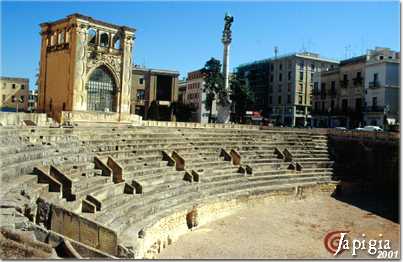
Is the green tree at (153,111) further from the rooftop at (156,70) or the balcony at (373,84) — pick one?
the balcony at (373,84)

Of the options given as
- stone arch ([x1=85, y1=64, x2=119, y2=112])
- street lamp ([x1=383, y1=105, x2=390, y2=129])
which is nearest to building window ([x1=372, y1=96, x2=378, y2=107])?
street lamp ([x1=383, y1=105, x2=390, y2=129])

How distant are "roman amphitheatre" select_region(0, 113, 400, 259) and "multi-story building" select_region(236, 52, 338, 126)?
121 feet

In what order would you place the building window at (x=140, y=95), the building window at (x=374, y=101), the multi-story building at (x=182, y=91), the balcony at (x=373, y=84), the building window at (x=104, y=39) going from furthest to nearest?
the multi-story building at (x=182, y=91) < the building window at (x=140, y=95) < the building window at (x=374, y=101) < the balcony at (x=373, y=84) < the building window at (x=104, y=39)

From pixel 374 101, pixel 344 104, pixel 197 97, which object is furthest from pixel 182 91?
pixel 374 101

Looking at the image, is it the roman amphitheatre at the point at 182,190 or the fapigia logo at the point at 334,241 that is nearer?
the roman amphitheatre at the point at 182,190

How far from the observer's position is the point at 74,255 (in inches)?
362

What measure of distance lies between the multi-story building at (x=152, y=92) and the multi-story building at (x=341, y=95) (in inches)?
888

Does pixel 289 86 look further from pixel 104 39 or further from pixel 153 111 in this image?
pixel 104 39

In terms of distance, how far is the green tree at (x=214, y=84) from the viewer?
2083 inches

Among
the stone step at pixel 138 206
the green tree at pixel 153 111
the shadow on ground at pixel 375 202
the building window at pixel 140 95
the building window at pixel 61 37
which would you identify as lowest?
the shadow on ground at pixel 375 202

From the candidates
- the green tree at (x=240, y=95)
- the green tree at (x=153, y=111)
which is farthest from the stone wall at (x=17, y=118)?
the green tree at (x=153, y=111)

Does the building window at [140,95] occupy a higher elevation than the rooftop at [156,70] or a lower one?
lower

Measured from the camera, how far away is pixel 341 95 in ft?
176

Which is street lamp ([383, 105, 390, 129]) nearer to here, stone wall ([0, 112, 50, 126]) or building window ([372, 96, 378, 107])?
building window ([372, 96, 378, 107])
